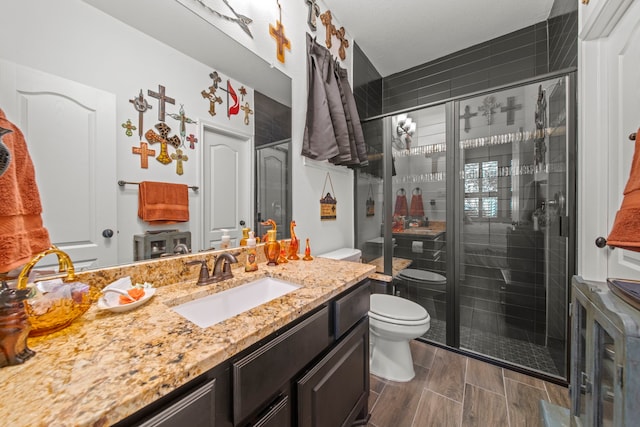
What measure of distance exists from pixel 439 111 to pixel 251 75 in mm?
1567

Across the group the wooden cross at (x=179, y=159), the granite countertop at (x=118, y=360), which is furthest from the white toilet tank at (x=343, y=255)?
the wooden cross at (x=179, y=159)

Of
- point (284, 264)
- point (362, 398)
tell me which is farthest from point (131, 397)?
point (362, 398)

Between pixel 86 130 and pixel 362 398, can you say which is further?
pixel 362 398

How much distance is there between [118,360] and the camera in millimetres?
486

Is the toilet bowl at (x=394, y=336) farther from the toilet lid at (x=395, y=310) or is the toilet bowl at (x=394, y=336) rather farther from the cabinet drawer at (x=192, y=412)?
the cabinet drawer at (x=192, y=412)

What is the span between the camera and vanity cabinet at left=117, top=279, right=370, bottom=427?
50 centimetres

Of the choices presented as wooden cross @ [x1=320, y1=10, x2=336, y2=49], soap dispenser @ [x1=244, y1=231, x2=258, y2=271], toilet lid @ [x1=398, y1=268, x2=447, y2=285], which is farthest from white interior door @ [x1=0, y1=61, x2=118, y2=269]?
toilet lid @ [x1=398, y1=268, x2=447, y2=285]

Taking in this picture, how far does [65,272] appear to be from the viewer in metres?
0.76

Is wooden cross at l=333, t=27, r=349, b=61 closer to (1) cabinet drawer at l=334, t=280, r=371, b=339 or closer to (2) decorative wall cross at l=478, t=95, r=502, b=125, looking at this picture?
(2) decorative wall cross at l=478, t=95, r=502, b=125

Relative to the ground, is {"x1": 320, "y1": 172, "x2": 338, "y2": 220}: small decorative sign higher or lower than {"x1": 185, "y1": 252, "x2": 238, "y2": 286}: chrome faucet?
higher

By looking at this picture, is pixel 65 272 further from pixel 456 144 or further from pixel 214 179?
pixel 456 144

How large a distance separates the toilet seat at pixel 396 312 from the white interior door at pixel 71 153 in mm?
1475

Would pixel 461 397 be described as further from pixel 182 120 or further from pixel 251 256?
pixel 182 120

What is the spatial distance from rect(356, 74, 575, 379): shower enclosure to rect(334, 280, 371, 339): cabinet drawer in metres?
1.12
